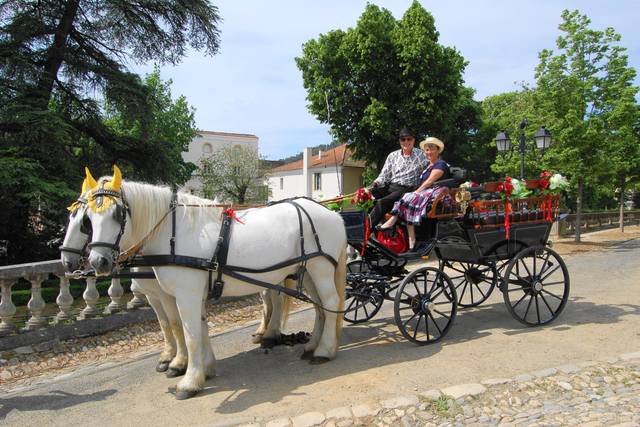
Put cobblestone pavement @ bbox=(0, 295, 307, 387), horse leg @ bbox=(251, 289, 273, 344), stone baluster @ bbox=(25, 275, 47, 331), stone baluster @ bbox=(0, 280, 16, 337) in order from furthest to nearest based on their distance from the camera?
1. horse leg @ bbox=(251, 289, 273, 344)
2. stone baluster @ bbox=(25, 275, 47, 331)
3. stone baluster @ bbox=(0, 280, 16, 337)
4. cobblestone pavement @ bbox=(0, 295, 307, 387)

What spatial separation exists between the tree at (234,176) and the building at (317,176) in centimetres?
216

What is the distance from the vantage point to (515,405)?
3752 millimetres

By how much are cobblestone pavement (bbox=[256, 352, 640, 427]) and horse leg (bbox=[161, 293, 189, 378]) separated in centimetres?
137

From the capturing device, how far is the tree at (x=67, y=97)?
37.8ft

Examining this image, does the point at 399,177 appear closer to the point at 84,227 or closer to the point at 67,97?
the point at 84,227

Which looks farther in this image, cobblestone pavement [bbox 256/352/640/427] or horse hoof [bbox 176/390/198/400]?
horse hoof [bbox 176/390/198/400]

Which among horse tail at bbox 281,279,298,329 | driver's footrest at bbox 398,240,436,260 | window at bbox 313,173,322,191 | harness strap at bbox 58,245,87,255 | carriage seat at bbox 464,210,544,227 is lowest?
horse tail at bbox 281,279,298,329

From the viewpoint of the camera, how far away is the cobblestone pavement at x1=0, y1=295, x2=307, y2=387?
4.96m

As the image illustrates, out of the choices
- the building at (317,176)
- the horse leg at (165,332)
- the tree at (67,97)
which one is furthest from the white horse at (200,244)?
the building at (317,176)

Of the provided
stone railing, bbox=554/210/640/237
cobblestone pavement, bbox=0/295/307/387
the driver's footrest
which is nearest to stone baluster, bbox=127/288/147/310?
cobblestone pavement, bbox=0/295/307/387

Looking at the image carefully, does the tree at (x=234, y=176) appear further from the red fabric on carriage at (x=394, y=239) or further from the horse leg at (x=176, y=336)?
the horse leg at (x=176, y=336)

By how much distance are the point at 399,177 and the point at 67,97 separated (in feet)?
45.3

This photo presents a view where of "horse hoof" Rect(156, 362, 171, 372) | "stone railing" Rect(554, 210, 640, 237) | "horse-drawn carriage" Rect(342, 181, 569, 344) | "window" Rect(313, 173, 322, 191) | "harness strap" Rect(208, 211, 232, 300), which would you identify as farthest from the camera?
"window" Rect(313, 173, 322, 191)

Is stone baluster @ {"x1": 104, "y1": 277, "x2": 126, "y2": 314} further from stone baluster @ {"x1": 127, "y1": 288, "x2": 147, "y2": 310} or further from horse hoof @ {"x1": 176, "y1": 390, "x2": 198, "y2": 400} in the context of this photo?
horse hoof @ {"x1": 176, "y1": 390, "x2": 198, "y2": 400}
